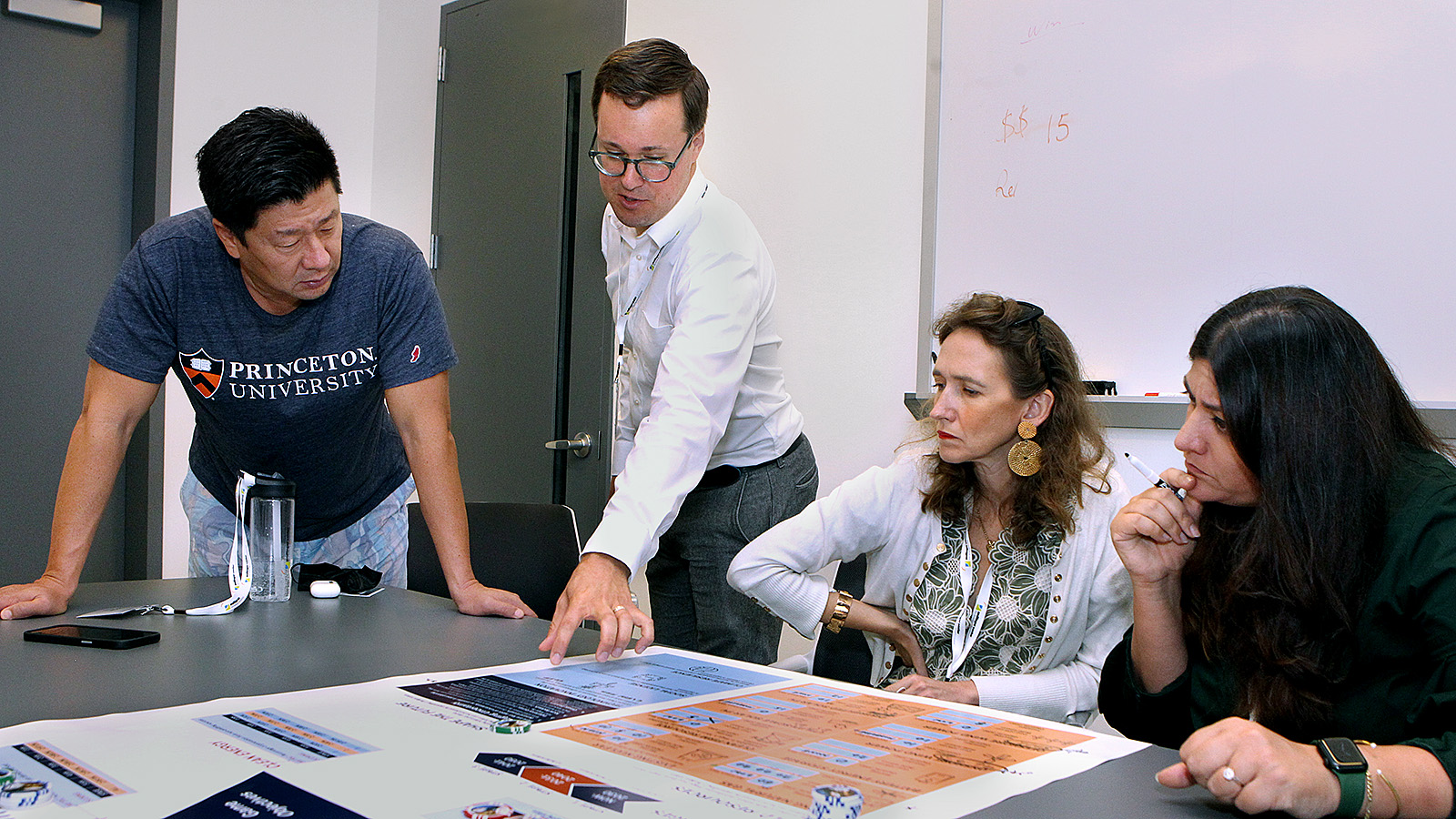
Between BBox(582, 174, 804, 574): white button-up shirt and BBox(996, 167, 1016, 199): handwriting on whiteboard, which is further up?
BBox(996, 167, 1016, 199): handwriting on whiteboard

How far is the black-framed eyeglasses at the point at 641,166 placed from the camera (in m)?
1.86

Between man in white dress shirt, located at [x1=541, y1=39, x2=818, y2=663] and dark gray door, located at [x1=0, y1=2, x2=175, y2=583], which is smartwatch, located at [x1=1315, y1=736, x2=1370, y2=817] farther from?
dark gray door, located at [x1=0, y1=2, x2=175, y2=583]

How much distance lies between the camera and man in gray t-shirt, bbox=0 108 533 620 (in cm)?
157


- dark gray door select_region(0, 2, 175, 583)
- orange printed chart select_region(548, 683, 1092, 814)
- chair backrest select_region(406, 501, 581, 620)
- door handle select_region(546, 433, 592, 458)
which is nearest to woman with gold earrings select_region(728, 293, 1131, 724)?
chair backrest select_region(406, 501, 581, 620)

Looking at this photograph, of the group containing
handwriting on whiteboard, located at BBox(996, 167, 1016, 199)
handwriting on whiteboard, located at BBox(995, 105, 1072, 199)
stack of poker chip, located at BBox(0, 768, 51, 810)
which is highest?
handwriting on whiteboard, located at BBox(995, 105, 1072, 199)

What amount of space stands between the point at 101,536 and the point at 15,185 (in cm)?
112

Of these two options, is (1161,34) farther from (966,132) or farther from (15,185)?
(15,185)

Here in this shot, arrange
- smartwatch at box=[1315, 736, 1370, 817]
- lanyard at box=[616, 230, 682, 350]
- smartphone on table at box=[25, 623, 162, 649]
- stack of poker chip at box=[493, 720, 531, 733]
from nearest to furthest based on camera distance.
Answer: smartwatch at box=[1315, 736, 1370, 817], stack of poker chip at box=[493, 720, 531, 733], smartphone on table at box=[25, 623, 162, 649], lanyard at box=[616, 230, 682, 350]

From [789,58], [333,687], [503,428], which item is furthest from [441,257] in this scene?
[333,687]

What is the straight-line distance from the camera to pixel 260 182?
1.53m

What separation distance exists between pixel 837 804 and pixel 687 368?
3.61 feet

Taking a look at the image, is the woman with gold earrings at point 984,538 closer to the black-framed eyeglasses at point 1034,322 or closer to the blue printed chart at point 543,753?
the black-framed eyeglasses at point 1034,322

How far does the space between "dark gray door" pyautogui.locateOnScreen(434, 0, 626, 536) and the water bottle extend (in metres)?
1.68

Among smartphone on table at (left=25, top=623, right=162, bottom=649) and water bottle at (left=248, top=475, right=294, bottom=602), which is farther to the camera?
water bottle at (left=248, top=475, right=294, bottom=602)
